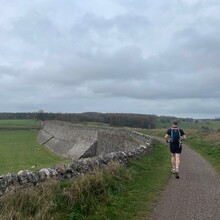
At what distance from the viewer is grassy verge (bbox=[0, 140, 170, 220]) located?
28.5ft

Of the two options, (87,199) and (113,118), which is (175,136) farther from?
(113,118)

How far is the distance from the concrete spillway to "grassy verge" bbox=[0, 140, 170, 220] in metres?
20.0

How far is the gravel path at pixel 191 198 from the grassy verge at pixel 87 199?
12.6 inches

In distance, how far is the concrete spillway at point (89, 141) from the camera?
125ft

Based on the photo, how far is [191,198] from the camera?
35.0 feet

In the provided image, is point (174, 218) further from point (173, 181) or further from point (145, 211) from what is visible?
point (173, 181)

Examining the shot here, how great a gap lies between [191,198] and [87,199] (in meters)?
2.78

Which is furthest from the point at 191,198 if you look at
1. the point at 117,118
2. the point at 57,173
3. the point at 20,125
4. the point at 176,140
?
the point at 20,125

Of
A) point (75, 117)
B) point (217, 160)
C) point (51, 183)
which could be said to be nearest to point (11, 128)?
point (75, 117)

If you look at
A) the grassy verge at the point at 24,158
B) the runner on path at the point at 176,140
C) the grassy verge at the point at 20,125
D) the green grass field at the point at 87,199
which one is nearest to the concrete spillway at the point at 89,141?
the grassy verge at the point at 24,158

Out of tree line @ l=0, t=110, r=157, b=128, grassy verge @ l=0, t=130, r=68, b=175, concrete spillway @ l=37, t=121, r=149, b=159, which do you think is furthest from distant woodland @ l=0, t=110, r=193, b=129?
grassy verge @ l=0, t=130, r=68, b=175

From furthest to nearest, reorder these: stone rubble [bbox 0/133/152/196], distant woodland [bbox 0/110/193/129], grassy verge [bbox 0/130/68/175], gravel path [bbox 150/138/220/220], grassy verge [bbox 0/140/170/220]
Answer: distant woodland [bbox 0/110/193/129]
grassy verge [bbox 0/130/68/175]
stone rubble [bbox 0/133/152/196]
gravel path [bbox 150/138/220/220]
grassy verge [bbox 0/140/170/220]

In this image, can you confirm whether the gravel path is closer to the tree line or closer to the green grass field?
the green grass field

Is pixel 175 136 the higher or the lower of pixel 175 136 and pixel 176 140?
the higher
